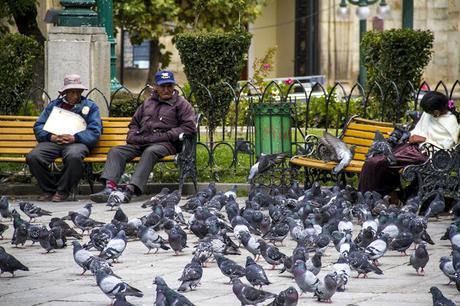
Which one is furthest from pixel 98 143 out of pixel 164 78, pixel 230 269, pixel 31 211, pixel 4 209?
pixel 230 269

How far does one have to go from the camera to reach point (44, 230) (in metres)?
11.1

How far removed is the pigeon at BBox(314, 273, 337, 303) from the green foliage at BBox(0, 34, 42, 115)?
842 cm

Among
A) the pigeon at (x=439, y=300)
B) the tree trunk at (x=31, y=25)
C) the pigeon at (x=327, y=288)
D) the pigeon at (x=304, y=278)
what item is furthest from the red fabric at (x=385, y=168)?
the tree trunk at (x=31, y=25)

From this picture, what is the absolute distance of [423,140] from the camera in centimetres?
1307

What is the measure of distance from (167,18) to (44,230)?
17.6 m

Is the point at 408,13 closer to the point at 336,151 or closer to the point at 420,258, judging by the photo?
the point at 336,151

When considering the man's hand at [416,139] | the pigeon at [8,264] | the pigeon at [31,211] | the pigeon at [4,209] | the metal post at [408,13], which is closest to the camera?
the pigeon at [8,264]

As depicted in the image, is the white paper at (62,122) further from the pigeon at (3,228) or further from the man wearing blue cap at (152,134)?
the pigeon at (3,228)

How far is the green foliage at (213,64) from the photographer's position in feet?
51.4

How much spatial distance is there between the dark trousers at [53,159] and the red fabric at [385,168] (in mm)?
3026

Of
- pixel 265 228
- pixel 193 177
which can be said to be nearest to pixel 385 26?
pixel 193 177

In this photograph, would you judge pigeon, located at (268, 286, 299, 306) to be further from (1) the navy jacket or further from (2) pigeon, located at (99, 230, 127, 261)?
(1) the navy jacket

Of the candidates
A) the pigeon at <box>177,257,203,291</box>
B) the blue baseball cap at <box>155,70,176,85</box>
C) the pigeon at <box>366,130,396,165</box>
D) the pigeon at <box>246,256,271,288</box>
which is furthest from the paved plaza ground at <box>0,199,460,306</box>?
the blue baseball cap at <box>155,70,176,85</box>

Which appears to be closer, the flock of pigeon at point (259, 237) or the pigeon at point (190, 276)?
the flock of pigeon at point (259, 237)
